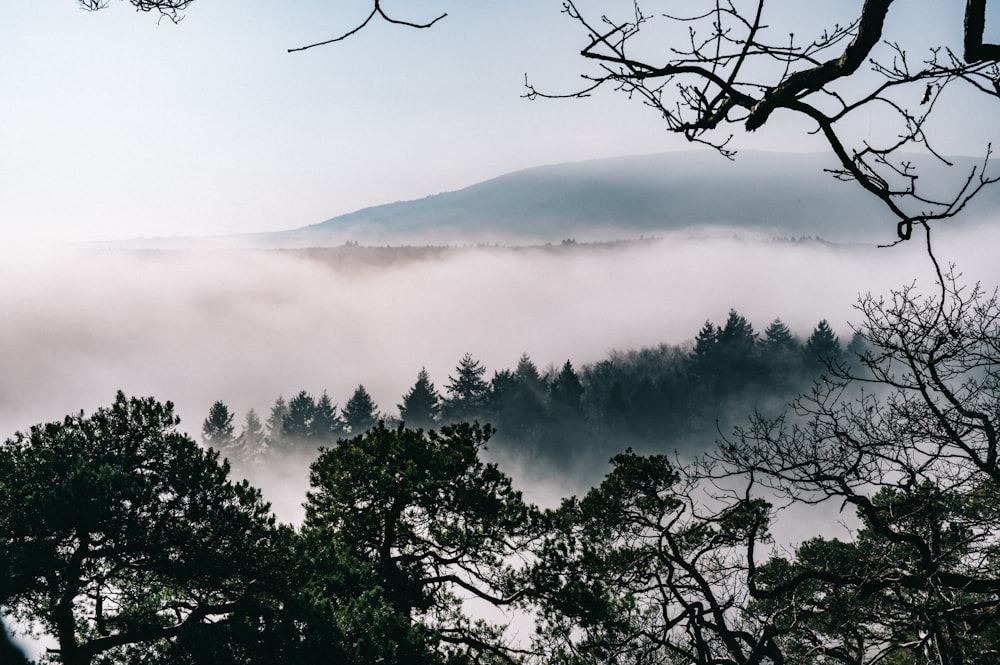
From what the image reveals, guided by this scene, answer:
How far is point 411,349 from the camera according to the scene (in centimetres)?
19212

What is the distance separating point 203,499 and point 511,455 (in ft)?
210

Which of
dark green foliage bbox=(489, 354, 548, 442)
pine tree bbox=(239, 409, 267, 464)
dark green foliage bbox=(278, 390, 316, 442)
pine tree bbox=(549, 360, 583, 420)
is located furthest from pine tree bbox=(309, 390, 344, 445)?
pine tree bbox=(549, 360, 583, 420)

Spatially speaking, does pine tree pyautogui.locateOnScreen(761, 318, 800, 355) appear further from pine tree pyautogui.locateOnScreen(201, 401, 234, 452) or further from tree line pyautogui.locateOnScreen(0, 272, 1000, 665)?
tree line pyautogui.locateOnScreen(0, 272, 1000, 665)

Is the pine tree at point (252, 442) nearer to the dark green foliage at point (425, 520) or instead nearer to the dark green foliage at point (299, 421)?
the dark green foliage at point (299, 421)

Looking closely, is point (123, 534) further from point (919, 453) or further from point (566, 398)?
point (566, 398)

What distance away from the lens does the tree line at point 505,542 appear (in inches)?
192

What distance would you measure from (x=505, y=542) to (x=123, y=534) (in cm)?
748

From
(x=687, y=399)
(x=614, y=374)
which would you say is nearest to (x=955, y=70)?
(x=687, y=399)

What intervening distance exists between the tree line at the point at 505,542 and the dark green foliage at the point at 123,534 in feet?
0.13

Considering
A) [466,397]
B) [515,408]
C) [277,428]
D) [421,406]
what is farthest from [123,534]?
[277,428]

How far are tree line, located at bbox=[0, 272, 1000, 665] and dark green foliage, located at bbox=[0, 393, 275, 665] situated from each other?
39mm

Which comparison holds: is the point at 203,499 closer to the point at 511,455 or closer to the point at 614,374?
the point at 511,455

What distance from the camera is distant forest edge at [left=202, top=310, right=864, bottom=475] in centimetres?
7056

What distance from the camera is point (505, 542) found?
12.9m
